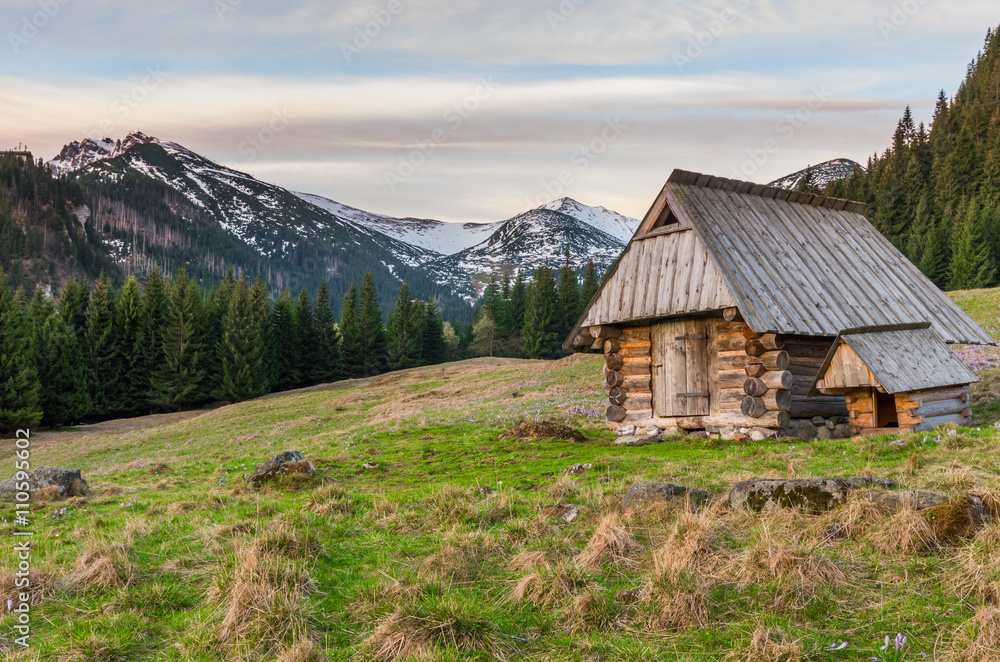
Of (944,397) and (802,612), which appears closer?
(802,612)

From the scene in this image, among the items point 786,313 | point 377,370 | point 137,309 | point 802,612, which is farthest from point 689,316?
point 377,370

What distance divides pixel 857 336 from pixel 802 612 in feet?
42.6

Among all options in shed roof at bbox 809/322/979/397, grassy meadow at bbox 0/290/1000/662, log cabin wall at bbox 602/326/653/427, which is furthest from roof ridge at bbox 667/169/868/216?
grassy meadow at bbox 0/290/1000/662

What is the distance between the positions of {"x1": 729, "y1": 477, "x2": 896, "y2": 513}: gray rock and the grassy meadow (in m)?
0.29

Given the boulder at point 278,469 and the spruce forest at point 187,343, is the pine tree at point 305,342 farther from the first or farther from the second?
the boulder at point 278,469

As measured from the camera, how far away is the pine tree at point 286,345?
86312 mm

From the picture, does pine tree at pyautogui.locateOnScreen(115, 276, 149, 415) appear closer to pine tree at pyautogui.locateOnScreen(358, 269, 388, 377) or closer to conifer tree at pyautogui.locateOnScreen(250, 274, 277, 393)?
conifer tree at pyautogui.locateOnScreen(250, 274, 277, 393)

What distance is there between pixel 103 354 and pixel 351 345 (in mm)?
34212

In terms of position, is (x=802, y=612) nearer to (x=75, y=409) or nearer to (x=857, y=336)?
(x=857, y=336)

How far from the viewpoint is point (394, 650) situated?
5.41 metres

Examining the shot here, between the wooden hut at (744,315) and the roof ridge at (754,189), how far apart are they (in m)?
0.07

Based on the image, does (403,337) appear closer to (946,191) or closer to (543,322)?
(543,322)

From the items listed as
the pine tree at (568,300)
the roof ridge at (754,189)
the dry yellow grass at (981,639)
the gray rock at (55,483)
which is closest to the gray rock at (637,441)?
the roof ridge at (754,189)

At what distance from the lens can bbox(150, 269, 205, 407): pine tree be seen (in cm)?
7119
